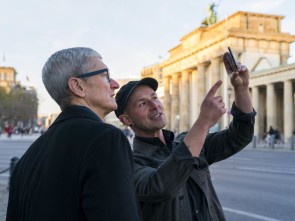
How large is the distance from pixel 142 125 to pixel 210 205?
67 cm

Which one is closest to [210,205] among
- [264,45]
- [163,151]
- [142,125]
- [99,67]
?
[163,151]

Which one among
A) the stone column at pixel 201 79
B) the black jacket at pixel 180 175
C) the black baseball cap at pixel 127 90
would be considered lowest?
the black jacket at pixel 180 175

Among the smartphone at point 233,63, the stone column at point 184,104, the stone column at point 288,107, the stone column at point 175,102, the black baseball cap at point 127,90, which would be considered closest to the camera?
the smartphone at point 233,63

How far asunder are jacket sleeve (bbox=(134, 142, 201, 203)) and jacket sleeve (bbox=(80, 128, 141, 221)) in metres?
0.49

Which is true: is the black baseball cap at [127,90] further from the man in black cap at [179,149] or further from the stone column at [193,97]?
the stone column at [193,97]

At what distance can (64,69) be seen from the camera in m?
2.30

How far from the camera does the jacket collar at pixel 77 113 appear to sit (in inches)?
83.9

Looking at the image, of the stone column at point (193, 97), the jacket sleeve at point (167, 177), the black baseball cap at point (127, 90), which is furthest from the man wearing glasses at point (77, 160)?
the stone column at point (193, 97)

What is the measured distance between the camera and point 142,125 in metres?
3.02

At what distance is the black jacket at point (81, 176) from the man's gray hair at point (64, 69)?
18 cm

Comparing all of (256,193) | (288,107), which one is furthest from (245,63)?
(256,193)

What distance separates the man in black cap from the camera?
2.43 meters

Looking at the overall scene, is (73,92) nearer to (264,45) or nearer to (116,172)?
(116,172)

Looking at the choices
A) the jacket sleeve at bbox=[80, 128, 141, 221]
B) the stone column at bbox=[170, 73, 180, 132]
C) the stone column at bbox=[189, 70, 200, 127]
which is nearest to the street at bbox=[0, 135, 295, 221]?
the jacket sleeve at bbox=[80, 128, 141, 221]
